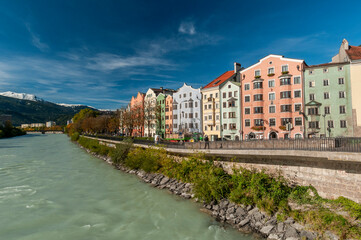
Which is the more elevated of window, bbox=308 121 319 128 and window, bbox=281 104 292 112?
window, bbox=281 104 292 112

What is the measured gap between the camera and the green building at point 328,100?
32344 mm

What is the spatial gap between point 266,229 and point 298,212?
2.28m

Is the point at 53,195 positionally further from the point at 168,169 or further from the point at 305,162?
the point at 305,162

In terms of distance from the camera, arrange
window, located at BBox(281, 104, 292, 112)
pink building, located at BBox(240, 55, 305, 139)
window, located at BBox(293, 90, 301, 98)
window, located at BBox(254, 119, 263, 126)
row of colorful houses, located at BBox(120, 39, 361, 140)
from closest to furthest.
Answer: row of colorful houses, located at BBox(120, 39, 361, 140)
window, located at BBox(293, 90, 301, 98)
pink building, located at BBox(240, 55, 305, 139)
window, located at BBox(281, 104, 292, 112)
window, located at BBox(254, 119, 263, 126)

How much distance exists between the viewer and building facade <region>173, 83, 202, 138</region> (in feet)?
169

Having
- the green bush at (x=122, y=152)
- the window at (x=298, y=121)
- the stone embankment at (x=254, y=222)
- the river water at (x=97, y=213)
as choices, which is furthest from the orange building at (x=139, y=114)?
the stone embankment at (x=254, y=222)

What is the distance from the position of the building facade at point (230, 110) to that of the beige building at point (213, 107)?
113 cm

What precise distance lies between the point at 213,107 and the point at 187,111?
8941mm

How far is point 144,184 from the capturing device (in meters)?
23.0

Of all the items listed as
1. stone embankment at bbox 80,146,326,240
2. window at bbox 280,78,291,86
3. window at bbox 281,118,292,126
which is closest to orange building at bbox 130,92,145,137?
window at bbox 281,118,292,126

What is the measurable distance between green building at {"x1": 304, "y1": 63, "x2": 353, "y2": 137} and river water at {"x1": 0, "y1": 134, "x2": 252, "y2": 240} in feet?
98.1

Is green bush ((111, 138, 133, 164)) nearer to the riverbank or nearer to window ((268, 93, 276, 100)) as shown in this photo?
the riverbank

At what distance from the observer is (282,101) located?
37406 millimetres

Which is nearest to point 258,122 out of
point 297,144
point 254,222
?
point 297,144
